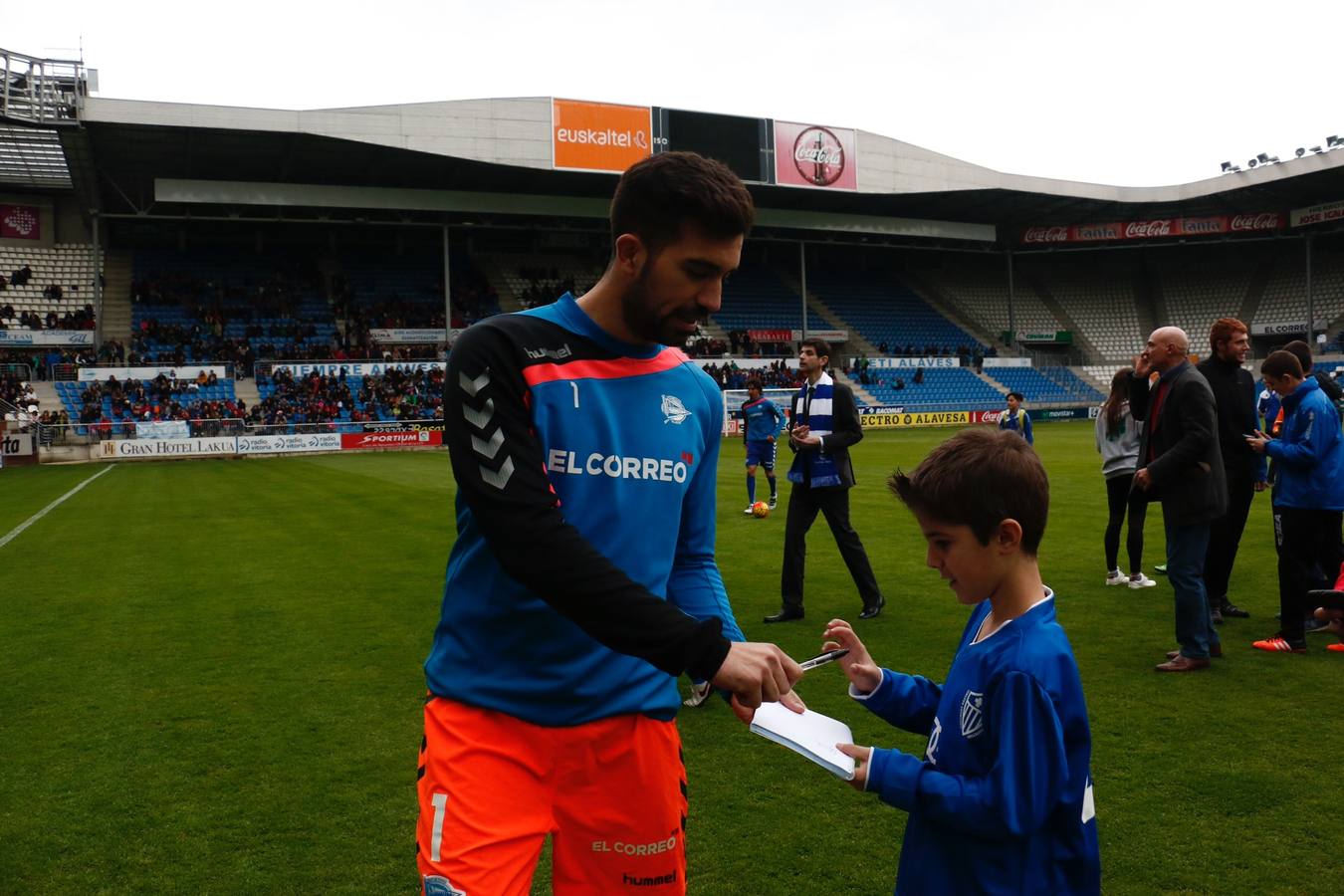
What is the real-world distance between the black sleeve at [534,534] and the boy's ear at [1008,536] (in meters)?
0.67

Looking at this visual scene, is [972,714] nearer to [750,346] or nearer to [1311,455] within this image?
[1311,455]

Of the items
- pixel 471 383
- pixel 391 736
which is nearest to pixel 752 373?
pixel 391 736

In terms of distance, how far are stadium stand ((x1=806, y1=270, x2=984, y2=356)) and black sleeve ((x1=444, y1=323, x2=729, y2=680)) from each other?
5117 cm

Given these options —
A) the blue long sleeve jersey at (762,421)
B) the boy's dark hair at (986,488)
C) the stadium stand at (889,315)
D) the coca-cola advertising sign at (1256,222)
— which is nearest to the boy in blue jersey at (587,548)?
the boy's dark hair at (986,488)

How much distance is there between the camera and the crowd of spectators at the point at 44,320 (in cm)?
3891

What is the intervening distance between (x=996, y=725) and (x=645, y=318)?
1140mm

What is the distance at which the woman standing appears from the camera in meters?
8.54

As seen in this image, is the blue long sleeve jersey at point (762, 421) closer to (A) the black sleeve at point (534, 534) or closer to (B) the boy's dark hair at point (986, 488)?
(B) the boy's dark hair at point (986, 488)

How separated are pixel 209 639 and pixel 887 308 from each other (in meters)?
51.8

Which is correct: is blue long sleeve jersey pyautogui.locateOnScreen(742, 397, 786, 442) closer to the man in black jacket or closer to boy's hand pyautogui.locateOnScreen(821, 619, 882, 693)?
the man in black jacket

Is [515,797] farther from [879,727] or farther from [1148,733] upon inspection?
[1148,733]

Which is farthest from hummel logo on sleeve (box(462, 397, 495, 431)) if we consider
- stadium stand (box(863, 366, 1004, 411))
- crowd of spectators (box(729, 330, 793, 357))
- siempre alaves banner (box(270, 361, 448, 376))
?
crowd of spectators (box(729, 330, 793, 357))

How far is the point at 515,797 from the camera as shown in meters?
2.08

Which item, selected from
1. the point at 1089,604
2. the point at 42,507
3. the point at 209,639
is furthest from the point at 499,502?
the point at 42,507
